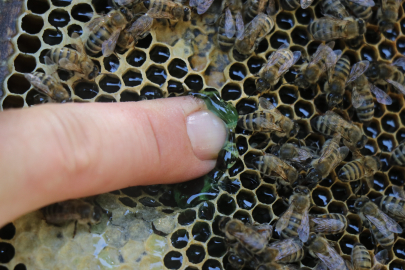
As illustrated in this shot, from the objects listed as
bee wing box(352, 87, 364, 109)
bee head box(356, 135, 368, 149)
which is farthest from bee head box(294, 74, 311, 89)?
bee head box(356, 135, 368, 149)

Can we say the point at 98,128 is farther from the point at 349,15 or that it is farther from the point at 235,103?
the point at 349,15

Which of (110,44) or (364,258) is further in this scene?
(364,258)

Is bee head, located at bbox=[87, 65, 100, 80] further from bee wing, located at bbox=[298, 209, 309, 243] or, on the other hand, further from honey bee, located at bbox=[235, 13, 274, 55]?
bee wing, located at bbox=[298, 209, 309, 243]

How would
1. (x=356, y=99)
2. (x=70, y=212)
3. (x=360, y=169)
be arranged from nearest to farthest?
(x=70, y=212)
(x=360, y=169)
(x=356, y=99)

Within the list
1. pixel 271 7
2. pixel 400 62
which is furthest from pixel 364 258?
pixel 271 7

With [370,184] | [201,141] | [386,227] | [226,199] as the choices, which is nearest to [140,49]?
[201,141]

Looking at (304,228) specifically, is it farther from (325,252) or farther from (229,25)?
(229,25)
